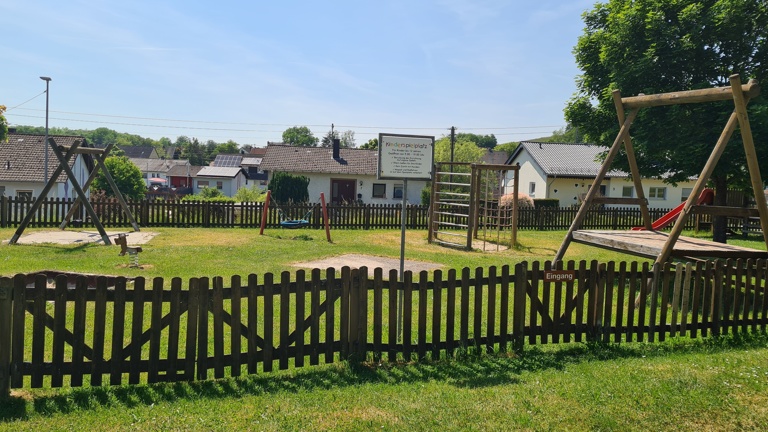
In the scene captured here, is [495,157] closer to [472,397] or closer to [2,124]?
[2,124]

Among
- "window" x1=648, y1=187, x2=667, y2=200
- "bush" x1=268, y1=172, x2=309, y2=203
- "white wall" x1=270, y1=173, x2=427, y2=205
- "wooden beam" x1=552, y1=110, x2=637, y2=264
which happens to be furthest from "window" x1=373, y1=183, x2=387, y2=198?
"wooden beam" x1=552, y1=110, x2=637, y2=264

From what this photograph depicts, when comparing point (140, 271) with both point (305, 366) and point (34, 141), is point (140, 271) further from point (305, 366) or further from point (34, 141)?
point (34, 141)

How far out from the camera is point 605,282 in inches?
288

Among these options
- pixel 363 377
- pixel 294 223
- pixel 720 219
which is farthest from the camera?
pixel 294 223

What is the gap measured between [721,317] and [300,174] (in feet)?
125

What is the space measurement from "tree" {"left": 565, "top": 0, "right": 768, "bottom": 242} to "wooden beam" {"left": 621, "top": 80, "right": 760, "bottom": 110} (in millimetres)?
4123

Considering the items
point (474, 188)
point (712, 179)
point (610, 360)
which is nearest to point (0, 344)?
point (610, 360)

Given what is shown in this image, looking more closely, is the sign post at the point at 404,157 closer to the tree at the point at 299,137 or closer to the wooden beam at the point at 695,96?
the wooden beam at the point at 695,96

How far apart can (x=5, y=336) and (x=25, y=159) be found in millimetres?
36825

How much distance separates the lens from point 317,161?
151ft

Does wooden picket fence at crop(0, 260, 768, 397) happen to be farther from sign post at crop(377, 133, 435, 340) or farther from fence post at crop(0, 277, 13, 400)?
sign post at crop(377, 133, 435, 340)

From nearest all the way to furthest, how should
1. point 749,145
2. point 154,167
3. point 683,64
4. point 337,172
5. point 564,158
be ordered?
point 749,145, point 683,64, point 564,158, point 337,172, point 154,167

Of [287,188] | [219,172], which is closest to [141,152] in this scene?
[219,172]

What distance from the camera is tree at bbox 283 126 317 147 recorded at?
487ft
